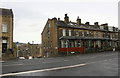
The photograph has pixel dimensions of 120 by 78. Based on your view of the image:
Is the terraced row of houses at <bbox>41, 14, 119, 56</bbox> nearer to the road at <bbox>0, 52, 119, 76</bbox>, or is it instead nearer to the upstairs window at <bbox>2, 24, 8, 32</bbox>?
the upstairs window at <bbox>2, 24, 8, 32</bbox>

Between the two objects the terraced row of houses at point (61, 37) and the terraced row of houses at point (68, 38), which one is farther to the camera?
the terraced row of houses at point (68, 38)

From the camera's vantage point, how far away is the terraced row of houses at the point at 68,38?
33250 mm

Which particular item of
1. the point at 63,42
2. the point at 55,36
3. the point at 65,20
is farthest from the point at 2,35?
the point at 65,20

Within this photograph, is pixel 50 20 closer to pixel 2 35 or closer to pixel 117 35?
pixel 2 35

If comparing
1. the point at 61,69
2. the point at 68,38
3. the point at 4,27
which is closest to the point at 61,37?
the point at 68,38

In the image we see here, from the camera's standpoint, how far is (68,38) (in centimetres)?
Answer: 3375

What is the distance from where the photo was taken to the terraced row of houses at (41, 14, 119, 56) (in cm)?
3325

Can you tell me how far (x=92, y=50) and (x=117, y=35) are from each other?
72.4 ft

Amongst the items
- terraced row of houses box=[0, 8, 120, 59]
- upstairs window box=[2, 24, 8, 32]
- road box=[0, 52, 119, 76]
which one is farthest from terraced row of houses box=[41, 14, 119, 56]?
road box=[0, 52, 119, 76]

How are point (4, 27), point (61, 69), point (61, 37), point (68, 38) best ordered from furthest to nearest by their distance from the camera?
point (68, 38) → point (61, 37) → point (4, 27) → point (61, 69)

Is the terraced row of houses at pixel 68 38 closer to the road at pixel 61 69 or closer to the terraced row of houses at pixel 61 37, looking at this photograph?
the terraced row of houses at pixel 61 37

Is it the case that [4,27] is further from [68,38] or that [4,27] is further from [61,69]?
[61,69]

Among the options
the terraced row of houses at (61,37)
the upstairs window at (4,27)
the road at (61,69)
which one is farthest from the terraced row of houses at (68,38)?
the road at (61,69)

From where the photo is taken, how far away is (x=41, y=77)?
7.41 m
